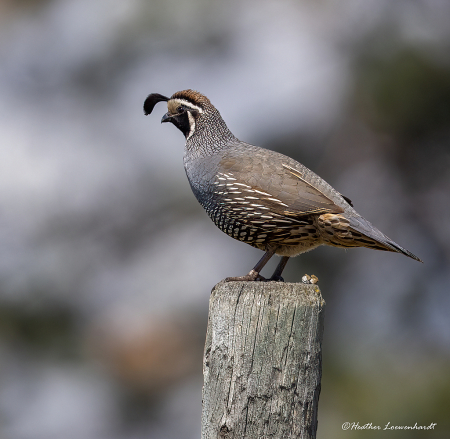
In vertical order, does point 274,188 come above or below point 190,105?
below

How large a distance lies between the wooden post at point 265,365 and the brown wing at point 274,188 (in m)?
0.83

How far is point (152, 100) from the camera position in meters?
5.05

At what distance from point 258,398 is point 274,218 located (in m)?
1.33

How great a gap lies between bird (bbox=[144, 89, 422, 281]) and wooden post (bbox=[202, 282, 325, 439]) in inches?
31.7

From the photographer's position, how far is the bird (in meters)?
3.46

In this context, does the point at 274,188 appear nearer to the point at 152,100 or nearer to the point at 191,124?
the point at 191,124

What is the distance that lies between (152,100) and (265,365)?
3187 millimetres

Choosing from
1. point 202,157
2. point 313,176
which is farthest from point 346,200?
point 202,157

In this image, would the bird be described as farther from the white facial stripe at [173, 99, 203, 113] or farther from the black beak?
the black beak

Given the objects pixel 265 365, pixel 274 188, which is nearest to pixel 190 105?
pixel 274 188

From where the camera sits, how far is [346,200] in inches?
151

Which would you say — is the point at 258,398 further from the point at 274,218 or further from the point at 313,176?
the point at 313,176

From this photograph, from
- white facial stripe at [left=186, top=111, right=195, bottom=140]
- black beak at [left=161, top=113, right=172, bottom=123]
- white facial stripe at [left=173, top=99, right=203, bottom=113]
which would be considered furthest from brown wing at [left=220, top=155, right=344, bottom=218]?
black beak at [left=161, top=113, right=172, bottom=123]

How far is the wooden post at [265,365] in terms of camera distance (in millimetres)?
2557
